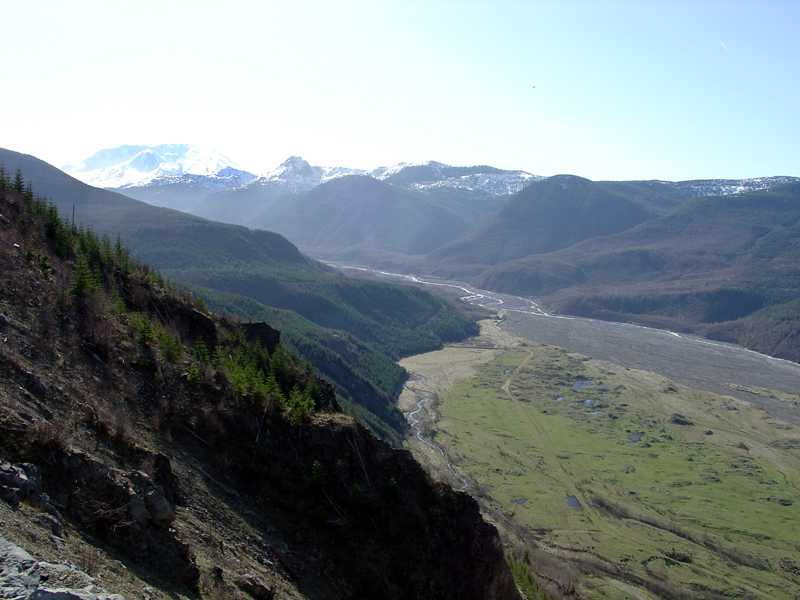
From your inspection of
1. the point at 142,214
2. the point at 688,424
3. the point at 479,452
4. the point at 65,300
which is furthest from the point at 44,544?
the point at 142,214

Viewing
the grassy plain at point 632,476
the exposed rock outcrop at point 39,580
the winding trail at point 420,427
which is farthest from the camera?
the winding trail at point 420,427

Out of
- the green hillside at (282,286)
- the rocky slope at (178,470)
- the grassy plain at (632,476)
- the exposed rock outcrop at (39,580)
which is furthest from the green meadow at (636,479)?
the exposed rock outcrop at (39,580)

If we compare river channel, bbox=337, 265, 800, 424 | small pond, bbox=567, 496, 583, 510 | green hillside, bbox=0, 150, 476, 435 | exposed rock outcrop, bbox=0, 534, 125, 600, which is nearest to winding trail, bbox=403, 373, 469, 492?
green hillside, bbox=0, 150, 476, 435

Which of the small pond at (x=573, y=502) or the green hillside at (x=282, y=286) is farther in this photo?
the green hillside at (x=282, y=286)

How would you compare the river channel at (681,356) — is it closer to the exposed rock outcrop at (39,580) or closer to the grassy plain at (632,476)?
the grassy plain at (632,476)

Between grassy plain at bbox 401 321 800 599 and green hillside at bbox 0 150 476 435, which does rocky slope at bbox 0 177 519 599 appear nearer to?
grassy plain at bbox 401 321 800 599

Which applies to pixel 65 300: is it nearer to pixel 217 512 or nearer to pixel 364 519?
pixel 217 512
